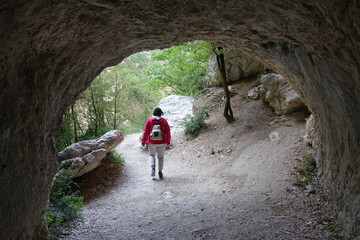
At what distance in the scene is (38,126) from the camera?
3.19m

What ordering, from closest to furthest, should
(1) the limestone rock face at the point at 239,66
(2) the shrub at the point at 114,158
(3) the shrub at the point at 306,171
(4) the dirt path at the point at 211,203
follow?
(4) the dirt path at the point at 211,203 → (3) the shrub at the point at 306,171 → (2) the shrub at the point at 114,158 → (1) the limestone rock face at the point at 239,66

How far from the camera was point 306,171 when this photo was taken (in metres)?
5.72

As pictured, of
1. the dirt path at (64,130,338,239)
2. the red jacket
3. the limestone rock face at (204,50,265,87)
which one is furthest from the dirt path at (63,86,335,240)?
the limestone rock face at (204,50,265,87)

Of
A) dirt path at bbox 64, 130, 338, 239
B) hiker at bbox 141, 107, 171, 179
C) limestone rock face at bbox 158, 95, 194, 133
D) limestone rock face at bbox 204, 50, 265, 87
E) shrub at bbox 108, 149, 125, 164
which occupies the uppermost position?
limestone rock face at bbox 204, 50, 265, 87

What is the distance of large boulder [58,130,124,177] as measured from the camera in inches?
267

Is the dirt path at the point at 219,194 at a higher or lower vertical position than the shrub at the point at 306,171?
lower

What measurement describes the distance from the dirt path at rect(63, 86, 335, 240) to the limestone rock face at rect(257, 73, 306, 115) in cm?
48

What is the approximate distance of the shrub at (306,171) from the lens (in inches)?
215

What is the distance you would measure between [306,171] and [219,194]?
207 cm

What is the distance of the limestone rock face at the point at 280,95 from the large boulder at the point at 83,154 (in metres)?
6.13

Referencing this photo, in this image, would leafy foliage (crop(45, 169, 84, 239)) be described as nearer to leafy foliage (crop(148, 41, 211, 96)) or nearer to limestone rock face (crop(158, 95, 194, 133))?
limestone rock face (crop(158, 95, 194, 133))

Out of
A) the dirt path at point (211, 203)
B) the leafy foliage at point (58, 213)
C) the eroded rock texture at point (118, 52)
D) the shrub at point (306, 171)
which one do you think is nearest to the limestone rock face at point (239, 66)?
the dirt path at point (211, 203)

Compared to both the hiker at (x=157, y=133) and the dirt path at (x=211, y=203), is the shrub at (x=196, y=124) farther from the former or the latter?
the hiker at (x=157, y=133)

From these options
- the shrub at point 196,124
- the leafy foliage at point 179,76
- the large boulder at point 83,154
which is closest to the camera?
the large boulder at point 83,154
